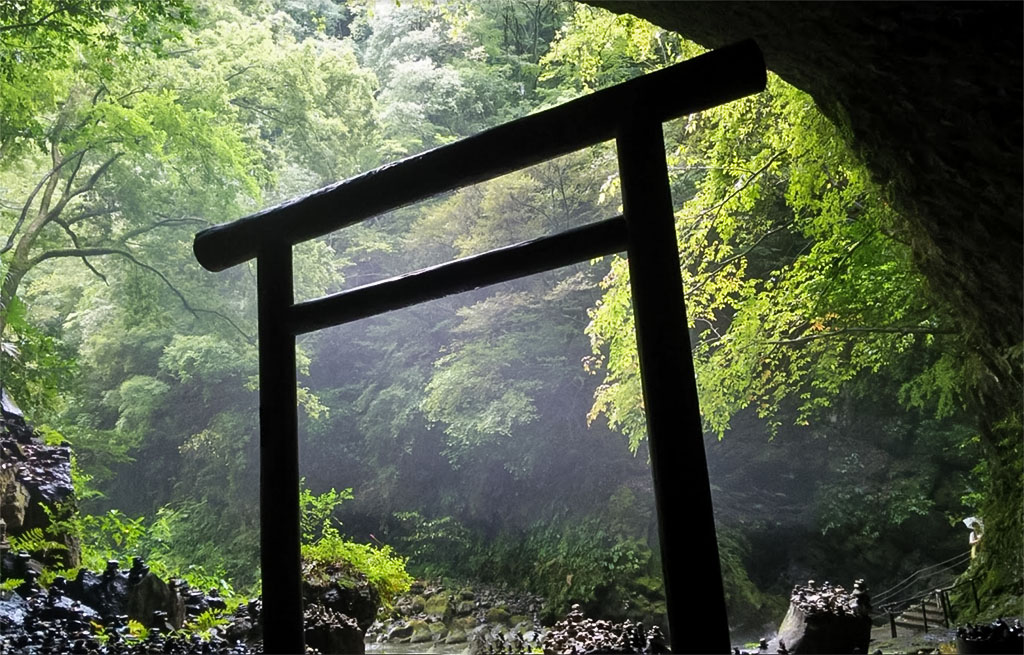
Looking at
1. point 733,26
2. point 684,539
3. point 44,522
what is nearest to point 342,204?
point 684,539

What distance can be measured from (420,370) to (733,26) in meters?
10.7

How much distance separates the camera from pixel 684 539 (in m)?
1.78

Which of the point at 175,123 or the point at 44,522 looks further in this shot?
the point at 175,123

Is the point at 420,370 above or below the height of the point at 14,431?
above

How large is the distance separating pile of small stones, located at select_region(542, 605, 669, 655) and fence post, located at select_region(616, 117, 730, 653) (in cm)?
204

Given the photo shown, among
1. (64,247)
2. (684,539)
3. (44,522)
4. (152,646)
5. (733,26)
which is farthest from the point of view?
(64,247)

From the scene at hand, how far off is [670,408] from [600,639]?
262cm

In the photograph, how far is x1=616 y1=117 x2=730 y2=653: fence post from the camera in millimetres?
1751

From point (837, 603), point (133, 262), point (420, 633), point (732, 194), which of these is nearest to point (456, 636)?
point (420, 633)

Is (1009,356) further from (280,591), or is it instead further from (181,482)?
(181,482)

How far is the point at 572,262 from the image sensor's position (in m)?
2.16

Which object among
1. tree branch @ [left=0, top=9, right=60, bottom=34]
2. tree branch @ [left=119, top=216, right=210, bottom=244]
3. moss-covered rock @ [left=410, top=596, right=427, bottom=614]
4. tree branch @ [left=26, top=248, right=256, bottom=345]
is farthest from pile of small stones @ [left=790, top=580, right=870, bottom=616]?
tree branch @ [left=26, top=248, right=256, bottom=345]

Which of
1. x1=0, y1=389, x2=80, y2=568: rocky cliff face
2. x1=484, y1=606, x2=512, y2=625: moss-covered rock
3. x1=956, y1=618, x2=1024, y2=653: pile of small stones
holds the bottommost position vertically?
x1=484, y1=606, x2=512, y2=625: moss-covered rock

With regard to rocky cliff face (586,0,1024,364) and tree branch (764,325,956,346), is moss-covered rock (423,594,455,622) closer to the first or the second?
tree branch (764,325,956,346)
